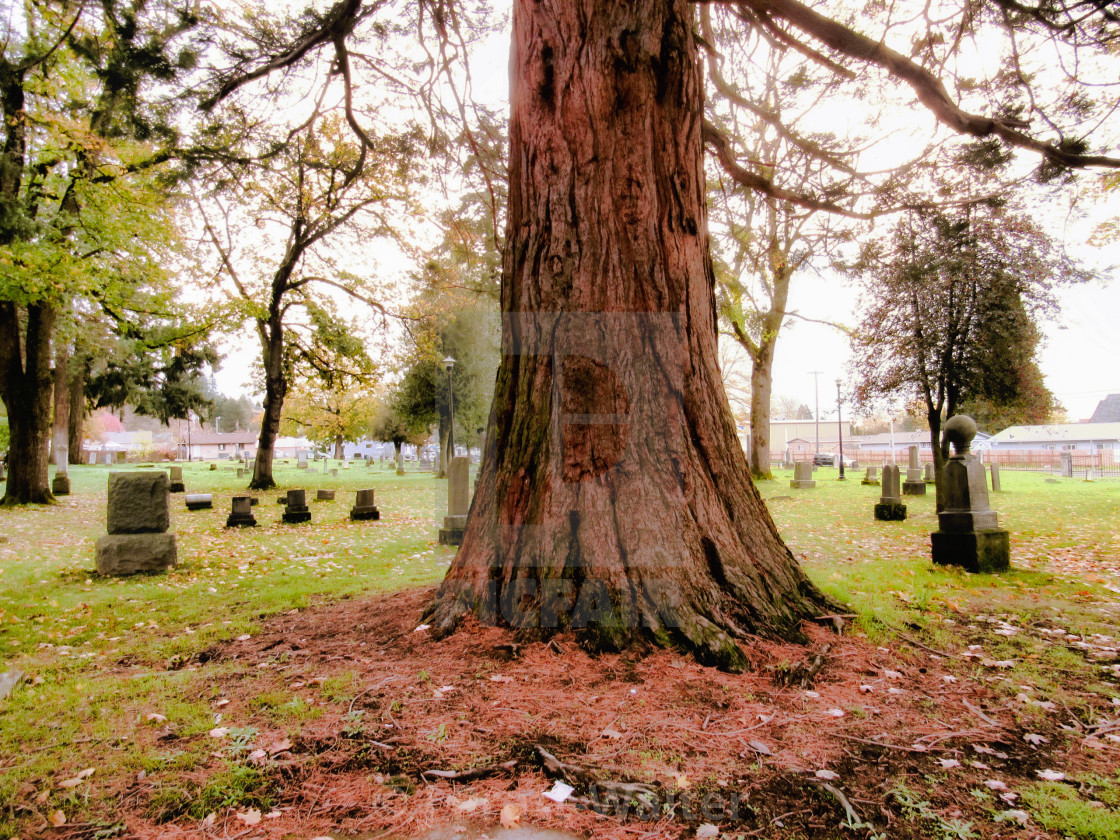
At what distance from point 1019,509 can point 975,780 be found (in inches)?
552

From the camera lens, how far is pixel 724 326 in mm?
20156

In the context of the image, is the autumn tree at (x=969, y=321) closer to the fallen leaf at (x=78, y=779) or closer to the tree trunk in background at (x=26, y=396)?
the fallen leaf at (x=78, y=779)

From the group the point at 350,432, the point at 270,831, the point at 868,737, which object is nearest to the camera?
the point at 270,831

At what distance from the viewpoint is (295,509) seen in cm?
1196

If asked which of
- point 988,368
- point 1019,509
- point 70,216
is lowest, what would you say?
point 1019,509

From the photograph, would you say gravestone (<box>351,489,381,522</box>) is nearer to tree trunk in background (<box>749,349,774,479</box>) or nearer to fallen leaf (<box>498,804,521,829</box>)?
fallen leaf (<box>498,804,521,829</box>)

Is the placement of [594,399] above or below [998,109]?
below

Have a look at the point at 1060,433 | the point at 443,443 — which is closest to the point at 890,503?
the point at 443,443

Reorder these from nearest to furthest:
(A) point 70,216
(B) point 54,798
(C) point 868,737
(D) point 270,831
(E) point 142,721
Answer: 1. (D) point 270,831
2. (B) point 54,798
3. (C) point 868,737
4. (E) point 142,721
5. (A) point 70,216

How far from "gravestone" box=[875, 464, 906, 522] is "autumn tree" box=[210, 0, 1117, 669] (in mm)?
8671

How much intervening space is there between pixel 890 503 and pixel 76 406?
3856 cm

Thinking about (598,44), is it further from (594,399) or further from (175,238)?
(175,238)

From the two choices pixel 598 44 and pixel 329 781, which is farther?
pixel 598 44

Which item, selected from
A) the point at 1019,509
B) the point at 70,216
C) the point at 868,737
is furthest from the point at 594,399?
the point at 70,216
